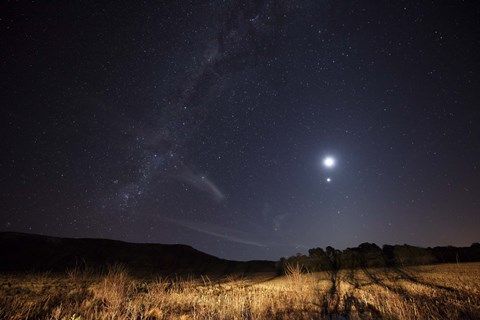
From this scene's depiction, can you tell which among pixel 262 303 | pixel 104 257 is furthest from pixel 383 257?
pixel 104 257

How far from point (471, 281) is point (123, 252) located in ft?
126

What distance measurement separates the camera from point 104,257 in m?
35.0

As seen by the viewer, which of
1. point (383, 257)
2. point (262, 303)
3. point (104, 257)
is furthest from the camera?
point (104, 257)

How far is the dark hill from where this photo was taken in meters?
30.2

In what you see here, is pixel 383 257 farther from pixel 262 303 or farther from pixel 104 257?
pixel 104 257

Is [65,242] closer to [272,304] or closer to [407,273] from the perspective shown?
[272,304]

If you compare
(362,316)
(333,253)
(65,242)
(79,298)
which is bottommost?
(362,316)

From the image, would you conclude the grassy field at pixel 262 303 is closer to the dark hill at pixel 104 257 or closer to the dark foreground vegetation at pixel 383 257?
the dark foreground vegetation at pixel 383 257

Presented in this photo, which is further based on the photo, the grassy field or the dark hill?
the dark hill

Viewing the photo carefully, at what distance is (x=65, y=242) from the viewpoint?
36625mm

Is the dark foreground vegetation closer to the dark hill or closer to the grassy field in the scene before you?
the dark hill

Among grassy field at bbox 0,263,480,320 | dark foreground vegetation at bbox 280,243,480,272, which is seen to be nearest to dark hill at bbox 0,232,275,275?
dark foreground vegetation at bbox 280,243,480,272

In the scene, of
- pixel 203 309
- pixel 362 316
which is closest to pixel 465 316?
pixel 362 316

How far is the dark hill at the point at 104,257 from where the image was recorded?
98.9 ft
